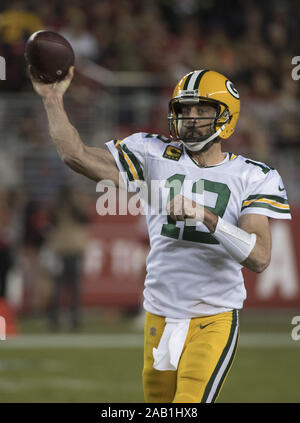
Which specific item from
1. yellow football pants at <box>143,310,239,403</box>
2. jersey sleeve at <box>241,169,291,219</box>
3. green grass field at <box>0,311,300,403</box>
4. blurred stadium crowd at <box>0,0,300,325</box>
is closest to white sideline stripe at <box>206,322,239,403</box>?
yellow football pants at <box>143,310,239,403</box>

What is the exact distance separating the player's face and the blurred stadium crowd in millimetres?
6400

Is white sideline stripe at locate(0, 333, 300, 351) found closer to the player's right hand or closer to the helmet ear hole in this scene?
the helmet ear hole

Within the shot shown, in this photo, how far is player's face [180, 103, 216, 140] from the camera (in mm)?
3514

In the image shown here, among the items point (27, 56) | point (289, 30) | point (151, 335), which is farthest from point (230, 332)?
point (289, 30)

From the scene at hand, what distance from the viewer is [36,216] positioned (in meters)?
10.6

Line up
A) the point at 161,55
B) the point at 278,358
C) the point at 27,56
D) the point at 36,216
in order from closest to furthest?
the point at 27,56 → the point at 278,358 → the point at 36,216 → the point at 161,55

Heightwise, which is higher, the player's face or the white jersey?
the player's face

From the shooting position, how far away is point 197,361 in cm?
330

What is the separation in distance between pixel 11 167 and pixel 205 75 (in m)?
7.46

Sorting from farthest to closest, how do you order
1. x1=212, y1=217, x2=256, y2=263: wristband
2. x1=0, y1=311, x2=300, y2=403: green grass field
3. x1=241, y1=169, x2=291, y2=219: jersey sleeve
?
x1=0, y1=311, x2=300, y2=403: green grass field < x1=241, y1=169, x2=291, y2=219: jersey sleeve < x1=212, y1=217, x2=256, y2=263: wristband

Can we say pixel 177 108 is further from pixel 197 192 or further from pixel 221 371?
pixel 221 371

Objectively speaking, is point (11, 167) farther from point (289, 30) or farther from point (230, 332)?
point (230, 332)

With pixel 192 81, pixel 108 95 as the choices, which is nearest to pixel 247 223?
pixel 192 81

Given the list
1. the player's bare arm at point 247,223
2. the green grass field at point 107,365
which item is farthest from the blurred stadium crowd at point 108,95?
the player's bare arm at point 247,223
